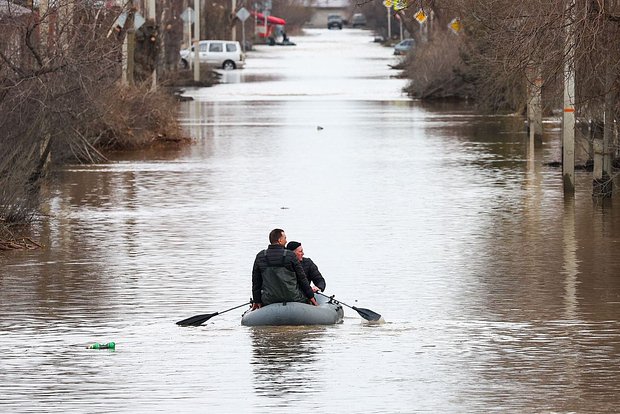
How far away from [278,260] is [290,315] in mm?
493

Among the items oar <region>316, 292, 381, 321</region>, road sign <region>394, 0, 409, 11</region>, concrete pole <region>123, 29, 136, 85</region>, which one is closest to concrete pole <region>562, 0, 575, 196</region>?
road sign <region>394, 0, 409, 11</region>

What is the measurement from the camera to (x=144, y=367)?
41.1 feet

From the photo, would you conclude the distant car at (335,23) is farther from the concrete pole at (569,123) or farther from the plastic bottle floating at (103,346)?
the plastic bottle floating at (103,346)

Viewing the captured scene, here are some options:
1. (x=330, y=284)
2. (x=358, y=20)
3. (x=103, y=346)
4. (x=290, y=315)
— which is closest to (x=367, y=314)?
(x=290, y=315)

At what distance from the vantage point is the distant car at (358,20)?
173500 millimetres

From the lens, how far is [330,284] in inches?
683

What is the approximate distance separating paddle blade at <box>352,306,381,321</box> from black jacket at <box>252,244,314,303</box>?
1.73 ft

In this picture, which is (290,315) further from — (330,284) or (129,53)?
(129,53)

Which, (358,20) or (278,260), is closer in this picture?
(278,260)

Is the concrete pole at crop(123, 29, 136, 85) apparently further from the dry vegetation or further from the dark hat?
the dark hat

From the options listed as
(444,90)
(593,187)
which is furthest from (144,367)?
A: (444,90)

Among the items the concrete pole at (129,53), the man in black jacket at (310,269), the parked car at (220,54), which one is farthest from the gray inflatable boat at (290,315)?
the parked car at (220,54)

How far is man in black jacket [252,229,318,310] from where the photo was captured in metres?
14.1

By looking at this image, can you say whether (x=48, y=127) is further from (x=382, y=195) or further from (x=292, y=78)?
(x=292, y=78)
